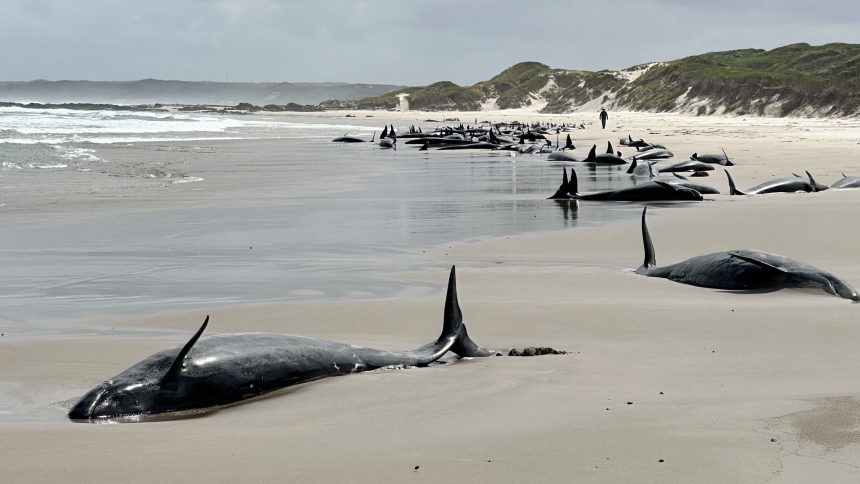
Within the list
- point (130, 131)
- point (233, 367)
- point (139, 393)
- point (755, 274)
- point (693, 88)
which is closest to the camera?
point (139, 393)

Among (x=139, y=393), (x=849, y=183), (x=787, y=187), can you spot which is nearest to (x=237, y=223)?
(x=139, y=393)

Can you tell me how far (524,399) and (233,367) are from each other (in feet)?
4.55

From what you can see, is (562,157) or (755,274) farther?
(562,157)

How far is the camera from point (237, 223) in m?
11.6

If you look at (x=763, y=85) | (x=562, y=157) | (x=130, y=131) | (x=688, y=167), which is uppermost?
(x=763, y=85)

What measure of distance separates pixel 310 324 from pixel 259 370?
1.35 metres

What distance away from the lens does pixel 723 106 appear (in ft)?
202

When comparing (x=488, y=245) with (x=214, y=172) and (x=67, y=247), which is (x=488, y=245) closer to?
(x=67, y=247)

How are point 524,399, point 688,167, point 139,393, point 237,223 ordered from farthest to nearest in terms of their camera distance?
point 688,167
point 237,223
point 139,393
point 524,399

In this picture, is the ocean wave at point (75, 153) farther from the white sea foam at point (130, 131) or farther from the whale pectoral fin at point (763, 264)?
the whale pectoral fin at point (763, 264)

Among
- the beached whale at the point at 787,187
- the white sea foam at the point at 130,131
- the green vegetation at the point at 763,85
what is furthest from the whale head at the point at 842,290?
the green vegetation at the point at 763,85

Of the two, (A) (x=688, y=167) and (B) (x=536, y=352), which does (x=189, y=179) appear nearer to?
(A) (x=688, y=167)

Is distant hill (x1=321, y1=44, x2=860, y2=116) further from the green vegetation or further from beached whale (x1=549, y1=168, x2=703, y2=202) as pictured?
beached whale (x1=549, y1=168, x2=703, y2=202)

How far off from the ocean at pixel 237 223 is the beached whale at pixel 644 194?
368 millimetres
